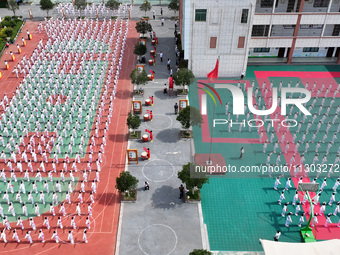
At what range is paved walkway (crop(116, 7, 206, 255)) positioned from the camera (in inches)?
1013

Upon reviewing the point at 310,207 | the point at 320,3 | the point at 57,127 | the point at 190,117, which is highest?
the point at 320,3

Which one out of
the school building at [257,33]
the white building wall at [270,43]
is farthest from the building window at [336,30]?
the white building wall at [270,43]

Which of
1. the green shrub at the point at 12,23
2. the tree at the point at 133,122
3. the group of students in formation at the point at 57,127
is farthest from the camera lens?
the green shrub at the point at 12,23

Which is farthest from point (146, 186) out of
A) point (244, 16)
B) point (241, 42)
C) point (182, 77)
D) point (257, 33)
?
point (257, 33)

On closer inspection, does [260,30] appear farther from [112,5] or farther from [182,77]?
[112,5]

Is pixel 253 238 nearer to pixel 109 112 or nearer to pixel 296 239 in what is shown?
pixel 296 239

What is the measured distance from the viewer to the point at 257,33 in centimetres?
4897

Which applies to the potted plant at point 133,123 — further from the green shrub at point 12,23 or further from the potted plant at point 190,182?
the green shrub at point 12,23

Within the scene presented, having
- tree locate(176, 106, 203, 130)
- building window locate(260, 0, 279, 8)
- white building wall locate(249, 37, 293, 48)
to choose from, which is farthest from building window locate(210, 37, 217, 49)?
tree locate(176, 106, 203, 130)

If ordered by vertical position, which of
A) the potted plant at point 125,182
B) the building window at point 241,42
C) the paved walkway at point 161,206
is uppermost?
the building window at point 241,42

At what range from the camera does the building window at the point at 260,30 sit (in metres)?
48.3

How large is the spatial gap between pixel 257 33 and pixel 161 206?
31391 millimetres

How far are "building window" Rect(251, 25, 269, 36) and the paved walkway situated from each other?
18357 millimetres

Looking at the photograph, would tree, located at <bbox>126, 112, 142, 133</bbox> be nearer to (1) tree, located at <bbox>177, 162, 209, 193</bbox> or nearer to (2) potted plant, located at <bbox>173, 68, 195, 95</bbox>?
(1) tree, located at <bbox>177, 162, 209, 193</bbox>
